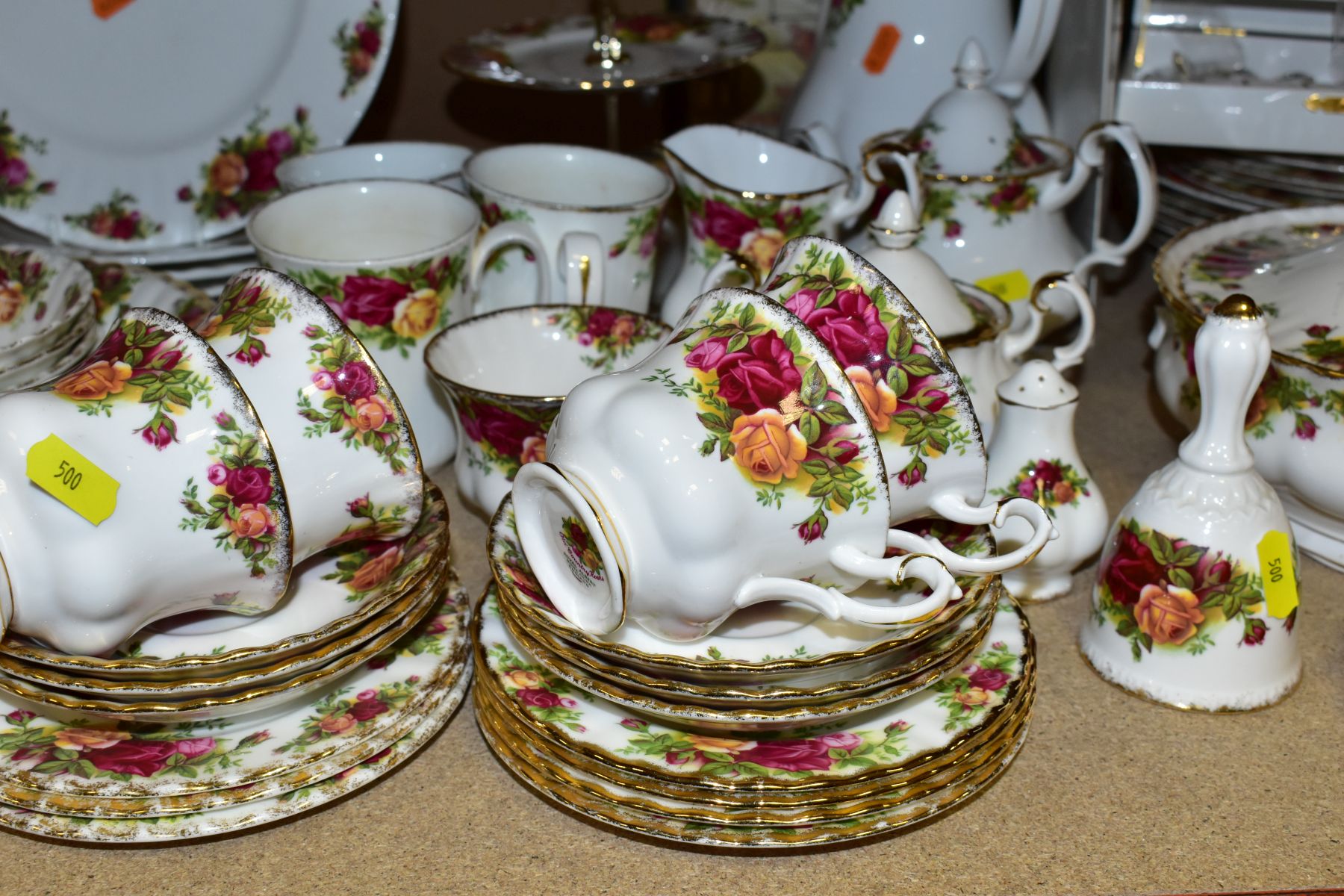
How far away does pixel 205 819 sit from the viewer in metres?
0.73

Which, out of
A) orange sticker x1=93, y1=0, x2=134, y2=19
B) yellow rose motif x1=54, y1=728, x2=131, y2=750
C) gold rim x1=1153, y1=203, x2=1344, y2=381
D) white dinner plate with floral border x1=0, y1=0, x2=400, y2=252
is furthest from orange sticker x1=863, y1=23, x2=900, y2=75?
yellow rose motif x1=54, y1=728, x2=131, y2=750

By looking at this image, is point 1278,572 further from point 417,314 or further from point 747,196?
point 417,314

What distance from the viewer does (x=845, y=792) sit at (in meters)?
0.70

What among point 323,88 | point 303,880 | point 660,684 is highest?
point 323,88

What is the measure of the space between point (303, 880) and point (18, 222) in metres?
0.83

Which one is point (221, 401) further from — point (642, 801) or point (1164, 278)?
point (1164, 278)

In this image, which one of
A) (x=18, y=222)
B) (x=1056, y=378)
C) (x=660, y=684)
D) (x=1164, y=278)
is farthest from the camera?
(x=18, y=222)

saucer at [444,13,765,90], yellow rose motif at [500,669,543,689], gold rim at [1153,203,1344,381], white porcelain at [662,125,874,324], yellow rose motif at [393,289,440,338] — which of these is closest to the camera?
yellow rose motif at [500,669,543,689]

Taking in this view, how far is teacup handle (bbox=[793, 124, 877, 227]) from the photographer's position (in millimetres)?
1145

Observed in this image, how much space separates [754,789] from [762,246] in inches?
22.7

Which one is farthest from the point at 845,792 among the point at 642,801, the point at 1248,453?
the point at 1248,453

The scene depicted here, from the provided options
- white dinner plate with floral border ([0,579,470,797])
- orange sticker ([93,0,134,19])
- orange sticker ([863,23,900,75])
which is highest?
orange sticker ([93,0,134,19])

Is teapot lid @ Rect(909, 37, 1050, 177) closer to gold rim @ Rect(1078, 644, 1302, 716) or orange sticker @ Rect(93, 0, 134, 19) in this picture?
gold rim @ Rect(1078, 644, 1302, 716)

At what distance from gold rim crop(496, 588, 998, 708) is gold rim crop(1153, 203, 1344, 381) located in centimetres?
35
